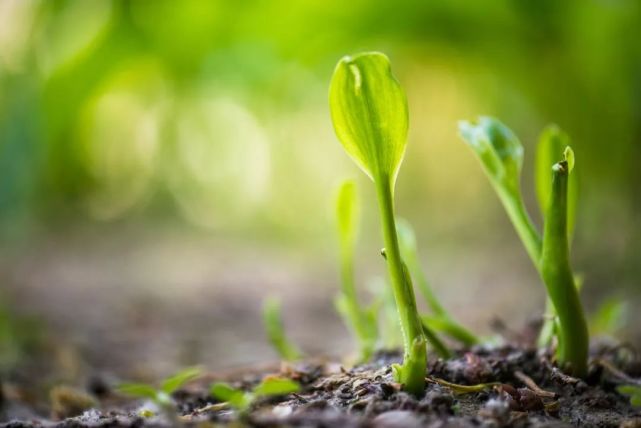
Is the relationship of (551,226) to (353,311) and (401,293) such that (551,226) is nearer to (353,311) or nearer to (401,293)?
(401,293)

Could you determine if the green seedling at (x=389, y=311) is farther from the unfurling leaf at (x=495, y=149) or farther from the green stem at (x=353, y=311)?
the unfurling leaf at (x=495, y=149)

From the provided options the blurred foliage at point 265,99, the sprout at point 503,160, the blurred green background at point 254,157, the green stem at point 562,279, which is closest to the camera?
the green stem at point 562,279

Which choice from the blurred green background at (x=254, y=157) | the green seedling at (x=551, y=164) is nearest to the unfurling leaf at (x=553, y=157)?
the green seedling at (x=551, y=164)

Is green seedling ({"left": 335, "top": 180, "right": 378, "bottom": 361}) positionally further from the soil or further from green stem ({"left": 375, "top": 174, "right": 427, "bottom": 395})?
green stem ({"left": 375, "top": 174, "right": 427, "bottom": 395})

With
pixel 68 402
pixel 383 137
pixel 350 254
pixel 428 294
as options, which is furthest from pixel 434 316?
pixel 68 402

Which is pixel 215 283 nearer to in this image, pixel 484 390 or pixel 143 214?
pixel 484 390

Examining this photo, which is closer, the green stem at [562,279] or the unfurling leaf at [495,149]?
→ the green stem at [562,279]

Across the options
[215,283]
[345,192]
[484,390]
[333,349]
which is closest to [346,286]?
[345,192]
